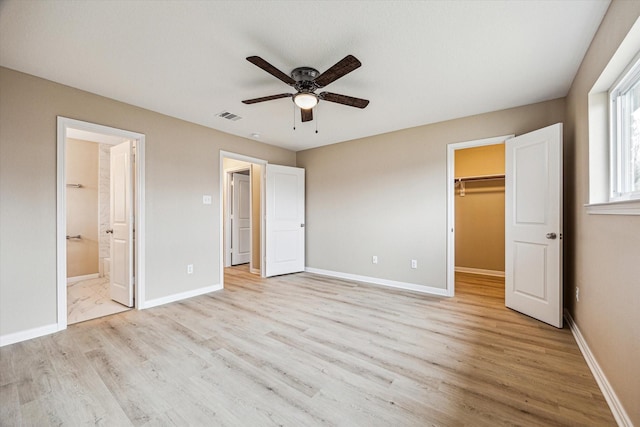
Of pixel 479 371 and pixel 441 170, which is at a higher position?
pixel 441 170

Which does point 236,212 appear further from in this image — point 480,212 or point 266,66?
point 480,212

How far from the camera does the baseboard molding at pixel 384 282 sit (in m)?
Result: 3.87

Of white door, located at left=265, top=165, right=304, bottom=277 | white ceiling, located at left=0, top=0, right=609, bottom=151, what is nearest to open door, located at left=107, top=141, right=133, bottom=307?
white ceiling, located at left=0, top=0, right=609, bottom=151

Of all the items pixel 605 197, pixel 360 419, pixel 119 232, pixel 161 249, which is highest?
pixel 605 197

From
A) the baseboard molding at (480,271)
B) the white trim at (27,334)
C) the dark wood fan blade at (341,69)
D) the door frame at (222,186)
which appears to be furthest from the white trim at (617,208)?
the white trim at (27,334)

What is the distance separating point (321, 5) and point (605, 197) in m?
2.57

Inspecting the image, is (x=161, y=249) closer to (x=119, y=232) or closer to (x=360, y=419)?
(x=119, y=232)

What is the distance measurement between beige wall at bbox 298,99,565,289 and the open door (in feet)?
9.80

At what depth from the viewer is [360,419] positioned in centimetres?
151

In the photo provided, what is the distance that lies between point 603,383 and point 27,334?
4.62 m

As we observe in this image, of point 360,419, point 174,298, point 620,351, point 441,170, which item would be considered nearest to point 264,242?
point 174,298

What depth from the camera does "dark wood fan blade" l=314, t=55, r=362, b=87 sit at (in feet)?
6.15

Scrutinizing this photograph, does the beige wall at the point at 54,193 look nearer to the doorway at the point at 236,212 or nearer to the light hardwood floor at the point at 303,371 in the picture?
the light hardwood floor at the point at 303,371

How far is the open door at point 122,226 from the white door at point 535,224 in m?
4.69
